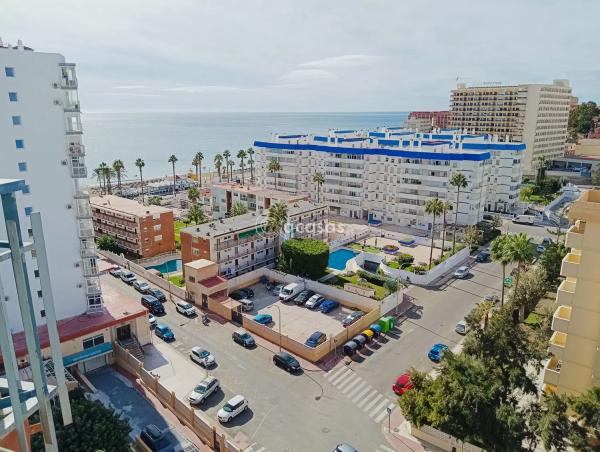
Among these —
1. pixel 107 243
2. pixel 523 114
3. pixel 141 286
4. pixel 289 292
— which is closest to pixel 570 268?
pixel 289 292

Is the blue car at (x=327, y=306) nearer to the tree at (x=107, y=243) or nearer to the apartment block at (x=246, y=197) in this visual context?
→ the apartment block at (x=246, y=197)

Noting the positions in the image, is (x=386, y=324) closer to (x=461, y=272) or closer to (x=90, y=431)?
(x=461, y=272)

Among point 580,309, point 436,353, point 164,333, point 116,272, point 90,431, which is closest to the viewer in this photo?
point 90,431

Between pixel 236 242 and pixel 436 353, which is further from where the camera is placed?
pixel 236 242

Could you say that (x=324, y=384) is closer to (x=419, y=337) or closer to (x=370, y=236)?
(x=419, y=337)

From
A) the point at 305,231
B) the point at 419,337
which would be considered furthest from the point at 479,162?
the point at 419,337

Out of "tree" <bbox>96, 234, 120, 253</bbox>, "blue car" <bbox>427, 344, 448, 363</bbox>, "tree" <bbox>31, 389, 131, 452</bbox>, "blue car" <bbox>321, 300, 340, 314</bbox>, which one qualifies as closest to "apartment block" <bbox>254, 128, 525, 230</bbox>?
"blue car" <bbox>321, 300, 340, 314</bbox>
